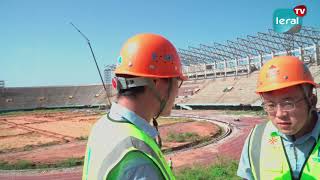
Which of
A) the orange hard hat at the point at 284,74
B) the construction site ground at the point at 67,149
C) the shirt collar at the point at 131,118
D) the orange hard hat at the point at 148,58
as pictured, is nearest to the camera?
the shirt collar at the point at 131,118

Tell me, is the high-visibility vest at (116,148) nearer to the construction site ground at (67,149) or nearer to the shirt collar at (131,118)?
the shirt collar at (131,118)

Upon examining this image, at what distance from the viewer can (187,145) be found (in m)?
22.8

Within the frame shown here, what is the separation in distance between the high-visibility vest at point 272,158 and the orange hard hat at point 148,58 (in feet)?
3.68

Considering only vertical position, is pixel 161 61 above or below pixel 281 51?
above

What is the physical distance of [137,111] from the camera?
2145 mm

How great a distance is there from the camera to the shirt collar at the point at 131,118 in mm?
2064

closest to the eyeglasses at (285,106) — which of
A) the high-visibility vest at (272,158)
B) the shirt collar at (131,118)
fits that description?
the high-visibility vest at (272,158)

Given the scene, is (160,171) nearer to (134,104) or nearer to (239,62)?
(134,104)

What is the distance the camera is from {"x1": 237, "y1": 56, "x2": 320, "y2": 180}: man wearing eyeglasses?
8.60 feet

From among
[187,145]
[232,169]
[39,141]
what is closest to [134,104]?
[232,169]

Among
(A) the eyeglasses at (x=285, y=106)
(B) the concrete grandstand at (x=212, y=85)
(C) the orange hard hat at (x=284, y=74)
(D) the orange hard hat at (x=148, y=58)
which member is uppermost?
(D) the orange hard hat at (x=148, y=58)

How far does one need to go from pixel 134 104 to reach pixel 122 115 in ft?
0.41

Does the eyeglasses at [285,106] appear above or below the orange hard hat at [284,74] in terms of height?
below

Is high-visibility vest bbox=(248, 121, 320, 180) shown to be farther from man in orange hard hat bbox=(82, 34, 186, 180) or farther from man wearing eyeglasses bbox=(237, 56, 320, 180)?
man in orange hard hat bbox=(82, 34, 186, 180)
